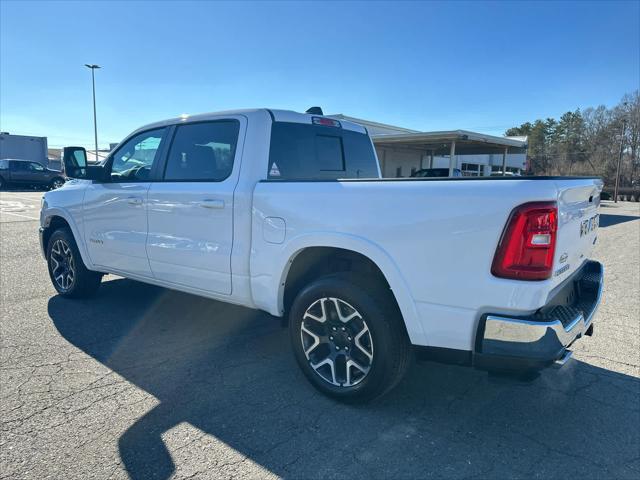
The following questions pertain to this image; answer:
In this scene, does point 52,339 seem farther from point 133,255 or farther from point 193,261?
point 193,261

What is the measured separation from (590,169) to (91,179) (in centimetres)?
7437

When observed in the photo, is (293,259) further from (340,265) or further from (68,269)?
(68,269)

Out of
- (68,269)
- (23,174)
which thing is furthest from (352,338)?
(23,174)

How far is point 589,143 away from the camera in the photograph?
67.9 meters

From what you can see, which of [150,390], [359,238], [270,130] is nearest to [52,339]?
Answer: [150,390]

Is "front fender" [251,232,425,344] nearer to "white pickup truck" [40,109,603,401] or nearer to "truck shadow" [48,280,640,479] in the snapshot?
"white pickup truck" [40,109,603,401]

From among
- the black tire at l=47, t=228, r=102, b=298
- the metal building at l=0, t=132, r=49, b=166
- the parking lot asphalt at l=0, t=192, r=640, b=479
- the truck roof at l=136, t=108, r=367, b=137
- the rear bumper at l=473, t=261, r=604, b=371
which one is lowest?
the parking lot asphalt at l=0, t=192, r=640, b=479

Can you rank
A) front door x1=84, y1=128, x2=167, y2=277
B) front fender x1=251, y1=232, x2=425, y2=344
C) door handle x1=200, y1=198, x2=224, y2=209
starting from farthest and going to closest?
1. front door x1=84, y1=128, x2=167, y2=277
2. door handle x1=200, y1=198, x2=224, y2=209
3. front fender x1=251, y1=232, x2=425, y2=344

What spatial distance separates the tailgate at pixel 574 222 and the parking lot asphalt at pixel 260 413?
2.52 ft

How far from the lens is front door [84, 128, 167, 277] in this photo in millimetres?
4156

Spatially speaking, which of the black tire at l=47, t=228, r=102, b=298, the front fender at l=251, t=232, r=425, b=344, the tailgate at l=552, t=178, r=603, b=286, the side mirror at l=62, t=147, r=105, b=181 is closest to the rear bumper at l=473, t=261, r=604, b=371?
the tailgate at l=552, t=178, r=603, b=286

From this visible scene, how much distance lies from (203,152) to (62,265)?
8.83ft

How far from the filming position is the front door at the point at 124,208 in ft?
13.6

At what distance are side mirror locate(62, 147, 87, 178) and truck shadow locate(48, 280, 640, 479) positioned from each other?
1611 millimetres
